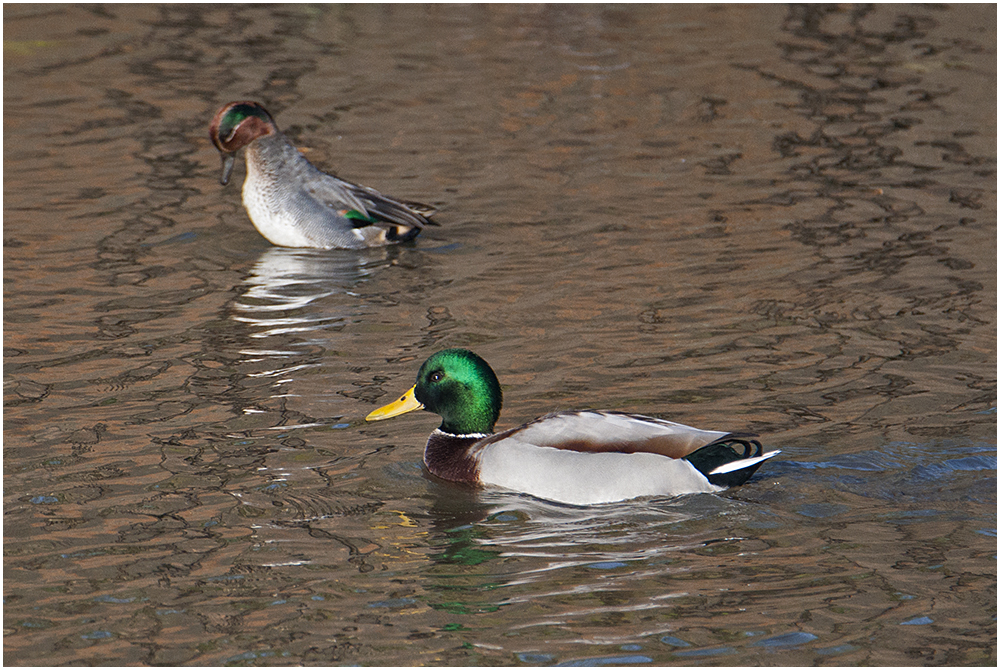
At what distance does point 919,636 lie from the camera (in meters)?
5.51

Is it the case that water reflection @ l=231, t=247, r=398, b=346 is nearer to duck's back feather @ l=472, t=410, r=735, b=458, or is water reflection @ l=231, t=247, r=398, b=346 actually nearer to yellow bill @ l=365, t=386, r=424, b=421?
yellow bill @ l=365, t=386, r=424, b=421

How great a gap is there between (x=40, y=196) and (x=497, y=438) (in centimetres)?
722

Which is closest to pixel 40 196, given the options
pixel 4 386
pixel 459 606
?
pixel 4 386

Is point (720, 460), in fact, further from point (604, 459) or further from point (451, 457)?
point (451, 457)

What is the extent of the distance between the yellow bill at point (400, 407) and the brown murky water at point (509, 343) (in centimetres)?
25

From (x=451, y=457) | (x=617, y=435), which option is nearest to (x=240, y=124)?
(x=451, y=457)

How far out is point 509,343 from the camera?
29.9 feet

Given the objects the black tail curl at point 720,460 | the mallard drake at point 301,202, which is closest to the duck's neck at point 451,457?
the black tail curl at point 720,460

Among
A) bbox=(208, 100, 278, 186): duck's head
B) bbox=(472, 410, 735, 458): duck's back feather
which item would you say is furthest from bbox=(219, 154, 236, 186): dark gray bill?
bbox=(472, 410, 735, 458): duck's back feather

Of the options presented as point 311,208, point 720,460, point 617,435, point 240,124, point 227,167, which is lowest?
A: point 720,460

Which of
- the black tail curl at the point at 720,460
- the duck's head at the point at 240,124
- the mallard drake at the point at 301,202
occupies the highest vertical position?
the duck's head at the point at 240,124

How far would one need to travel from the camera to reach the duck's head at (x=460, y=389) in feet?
24.0

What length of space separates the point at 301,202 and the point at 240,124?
0.93m

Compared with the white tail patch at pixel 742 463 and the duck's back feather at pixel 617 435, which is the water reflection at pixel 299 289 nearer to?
the duck's back feather at pixel 617 435
